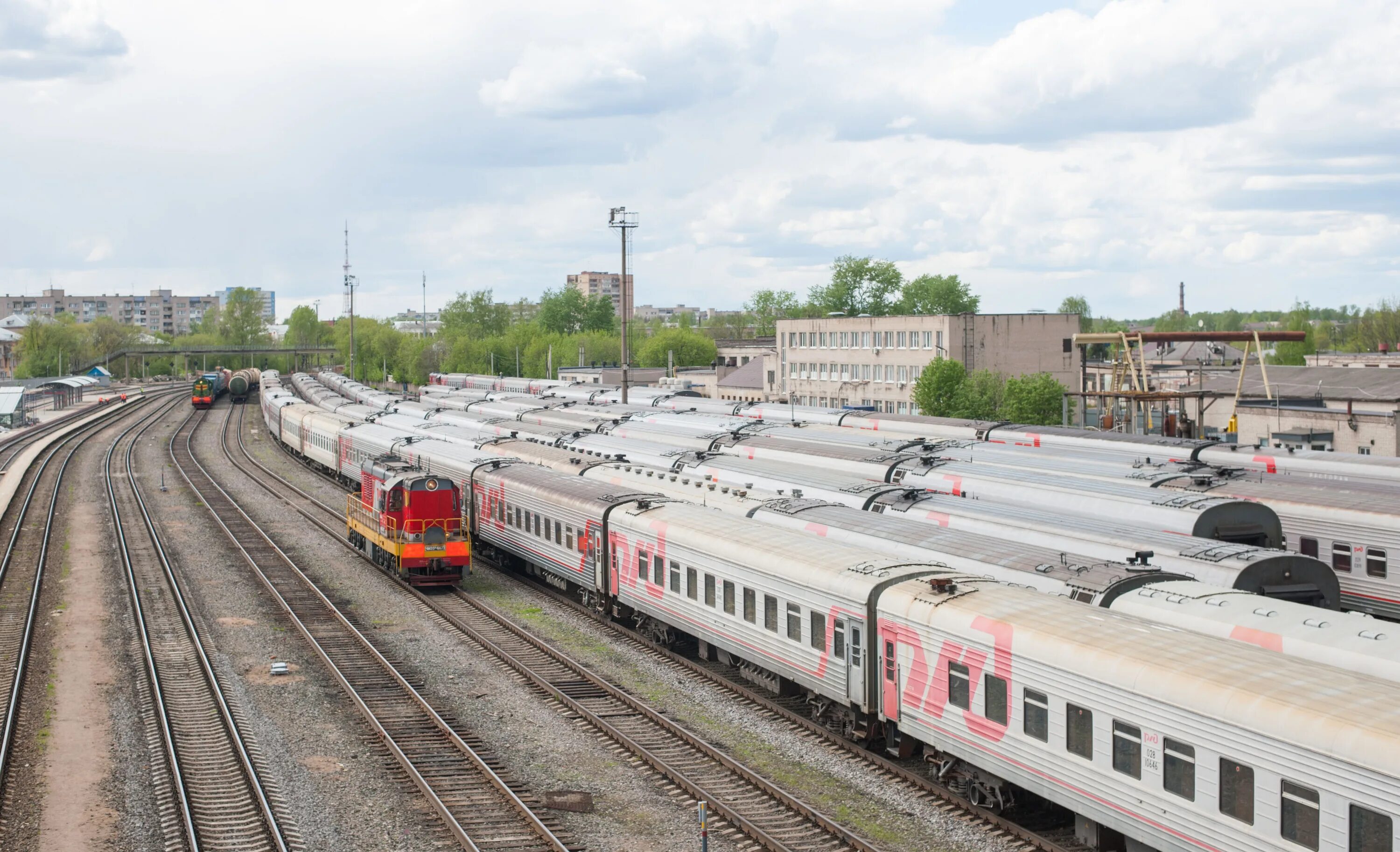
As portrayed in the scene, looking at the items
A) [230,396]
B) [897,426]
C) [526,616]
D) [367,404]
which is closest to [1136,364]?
[897,426]

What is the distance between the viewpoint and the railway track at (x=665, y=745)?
1622 cm

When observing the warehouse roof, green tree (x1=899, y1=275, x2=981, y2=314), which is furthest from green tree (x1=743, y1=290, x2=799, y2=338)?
the warehouse roof

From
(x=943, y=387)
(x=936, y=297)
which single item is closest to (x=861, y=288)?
(x=936, y=297)

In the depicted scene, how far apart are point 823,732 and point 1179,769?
7645mm

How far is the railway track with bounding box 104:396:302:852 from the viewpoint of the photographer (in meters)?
16.8

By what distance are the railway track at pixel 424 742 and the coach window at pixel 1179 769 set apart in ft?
24.5

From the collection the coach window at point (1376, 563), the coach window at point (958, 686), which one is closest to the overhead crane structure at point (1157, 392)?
the coach window at point (1376, 563)

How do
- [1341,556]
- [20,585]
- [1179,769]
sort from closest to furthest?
[1179,769] < [1341,556] < [20,585]

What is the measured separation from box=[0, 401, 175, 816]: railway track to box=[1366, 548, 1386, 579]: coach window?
24.7 meters

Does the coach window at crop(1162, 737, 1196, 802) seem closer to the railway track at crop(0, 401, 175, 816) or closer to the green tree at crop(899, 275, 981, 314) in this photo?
the railway track at crop(0, 401, 175, 816)

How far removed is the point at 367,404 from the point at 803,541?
6851 cm

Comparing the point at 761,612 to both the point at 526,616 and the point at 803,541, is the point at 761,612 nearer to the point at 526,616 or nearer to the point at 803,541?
the point at 803,541

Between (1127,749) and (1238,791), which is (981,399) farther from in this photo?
(1238,791)

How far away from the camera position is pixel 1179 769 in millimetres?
13031
